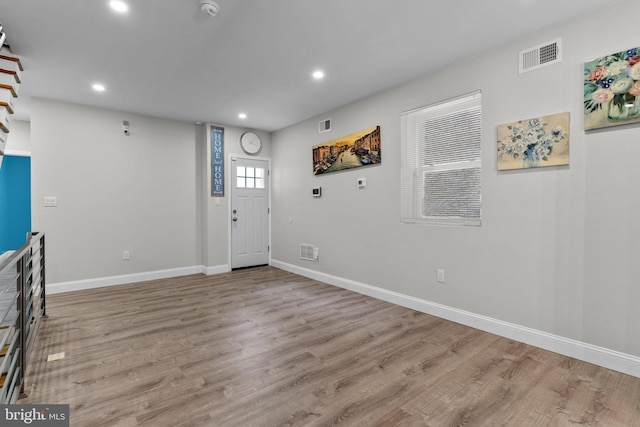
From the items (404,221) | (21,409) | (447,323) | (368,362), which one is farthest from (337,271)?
(21,409)

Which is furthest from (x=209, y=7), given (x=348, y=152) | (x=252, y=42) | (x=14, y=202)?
(x=14, y=202)

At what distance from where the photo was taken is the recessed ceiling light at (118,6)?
214 cm

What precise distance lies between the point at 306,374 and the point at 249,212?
13.0 feet

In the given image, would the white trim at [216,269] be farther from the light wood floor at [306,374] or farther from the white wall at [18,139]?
the white wall at [18,139]

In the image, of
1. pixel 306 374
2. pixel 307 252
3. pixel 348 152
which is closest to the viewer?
pixel 306 374

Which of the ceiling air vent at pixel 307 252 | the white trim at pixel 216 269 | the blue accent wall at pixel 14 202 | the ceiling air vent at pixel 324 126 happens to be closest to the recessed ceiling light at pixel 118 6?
the ceiling air vent at pixel 324 126

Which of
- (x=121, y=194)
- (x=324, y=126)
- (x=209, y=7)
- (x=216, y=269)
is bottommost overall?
(x=216, y=269)

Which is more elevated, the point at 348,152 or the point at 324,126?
the point at 324,126

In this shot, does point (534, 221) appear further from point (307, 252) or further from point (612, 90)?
point (307, 252)

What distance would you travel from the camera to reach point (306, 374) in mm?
2117

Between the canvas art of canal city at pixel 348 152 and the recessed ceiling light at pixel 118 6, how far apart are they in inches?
109

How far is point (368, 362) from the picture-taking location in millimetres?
2279

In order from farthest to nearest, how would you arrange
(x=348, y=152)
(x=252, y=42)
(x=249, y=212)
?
(x=249, y=212) < (x=348, y=152) < (x=252, y=42)

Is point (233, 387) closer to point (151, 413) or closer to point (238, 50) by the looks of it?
point (151, 413)
